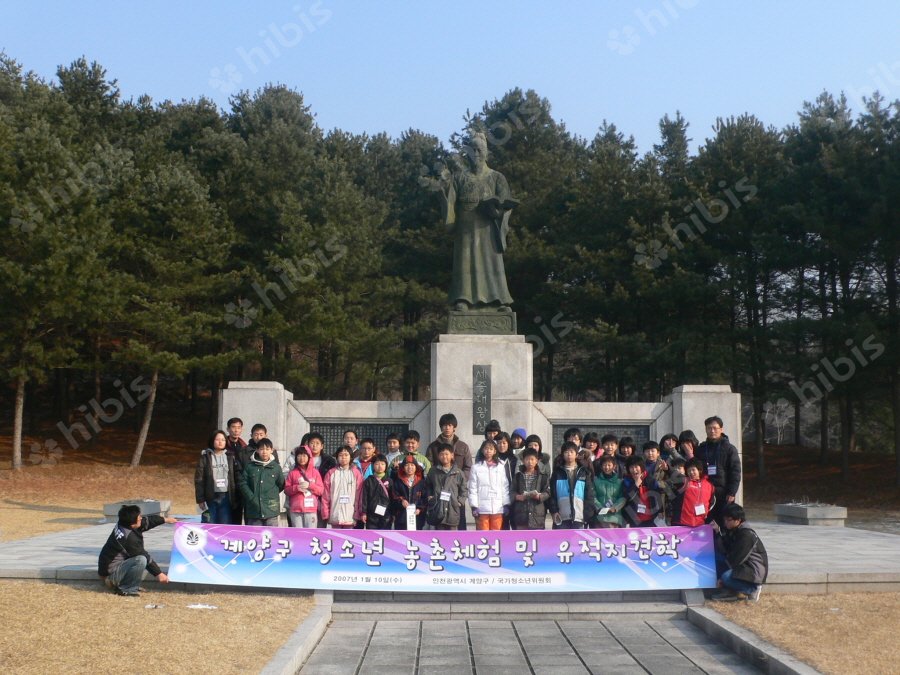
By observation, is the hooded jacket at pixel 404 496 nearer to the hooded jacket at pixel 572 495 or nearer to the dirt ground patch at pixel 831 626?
the hooded jacket at pixel 572 495

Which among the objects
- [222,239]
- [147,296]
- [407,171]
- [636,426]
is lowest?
[636,426]

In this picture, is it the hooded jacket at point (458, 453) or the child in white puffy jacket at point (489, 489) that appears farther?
the hooded jacket at point (458, 453)

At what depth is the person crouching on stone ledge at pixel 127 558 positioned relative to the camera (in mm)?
7152

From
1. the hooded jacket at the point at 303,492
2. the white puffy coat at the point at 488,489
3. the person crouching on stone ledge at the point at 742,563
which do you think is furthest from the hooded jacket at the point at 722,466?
the hooded jacket at the point at 303,492

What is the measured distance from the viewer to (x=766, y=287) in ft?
78.0

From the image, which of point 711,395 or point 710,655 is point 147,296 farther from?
point 710,655

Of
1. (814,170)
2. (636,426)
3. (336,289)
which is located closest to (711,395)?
(636,426)

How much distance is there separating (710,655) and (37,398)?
28.7 metres

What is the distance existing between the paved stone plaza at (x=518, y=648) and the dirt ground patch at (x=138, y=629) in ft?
1.39

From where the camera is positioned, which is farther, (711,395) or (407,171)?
(407,171)

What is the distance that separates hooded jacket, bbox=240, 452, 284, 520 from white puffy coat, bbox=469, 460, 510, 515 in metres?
1.72

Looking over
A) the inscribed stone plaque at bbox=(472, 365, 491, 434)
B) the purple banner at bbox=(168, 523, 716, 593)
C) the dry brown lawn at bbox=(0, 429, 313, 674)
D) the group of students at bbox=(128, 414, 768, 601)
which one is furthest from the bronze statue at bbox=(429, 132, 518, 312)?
the dry brown lawn at bbox=(0, 429, 313, 674)

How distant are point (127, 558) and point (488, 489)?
3034 mm

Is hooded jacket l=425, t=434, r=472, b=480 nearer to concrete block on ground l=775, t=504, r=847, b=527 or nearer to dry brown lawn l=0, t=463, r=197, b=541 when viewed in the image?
dry brown lawn l=0, t=463, r=197, b=541
